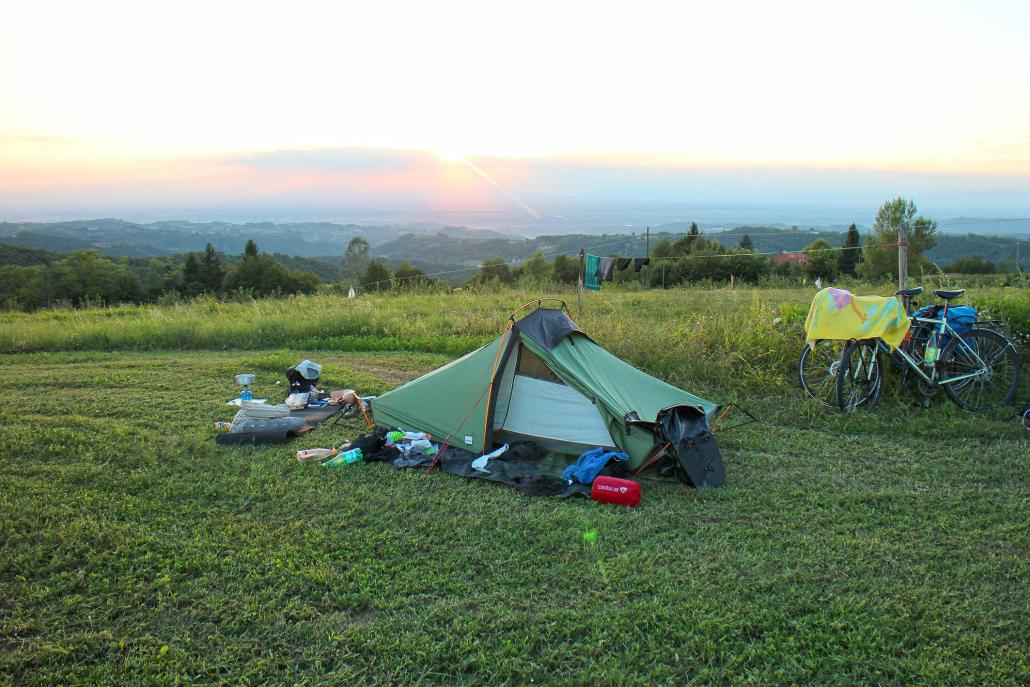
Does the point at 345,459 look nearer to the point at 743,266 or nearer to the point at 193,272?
the point at 743,266

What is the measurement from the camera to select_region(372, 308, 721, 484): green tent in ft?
17.6

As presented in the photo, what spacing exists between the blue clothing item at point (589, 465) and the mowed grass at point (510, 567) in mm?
306

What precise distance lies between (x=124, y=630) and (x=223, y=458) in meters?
2.28

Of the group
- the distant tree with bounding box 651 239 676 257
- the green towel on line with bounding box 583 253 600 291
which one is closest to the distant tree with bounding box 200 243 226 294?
the distant tree with bounding box 651 239 676 257

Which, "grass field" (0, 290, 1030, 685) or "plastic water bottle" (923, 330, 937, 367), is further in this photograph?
"plastic water bottle" (923, 330, 937, 367)

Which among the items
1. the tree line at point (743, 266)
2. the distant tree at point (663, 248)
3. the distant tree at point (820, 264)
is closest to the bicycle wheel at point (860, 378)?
the tree line at point (743, 266)

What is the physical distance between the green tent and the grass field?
58 centimetres

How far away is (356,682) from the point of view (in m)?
2.83

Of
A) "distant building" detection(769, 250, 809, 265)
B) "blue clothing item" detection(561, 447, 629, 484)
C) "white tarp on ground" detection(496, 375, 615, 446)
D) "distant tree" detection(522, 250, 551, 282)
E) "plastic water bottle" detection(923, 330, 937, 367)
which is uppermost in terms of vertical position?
"distant building" detection(769, 250, 809, 265)

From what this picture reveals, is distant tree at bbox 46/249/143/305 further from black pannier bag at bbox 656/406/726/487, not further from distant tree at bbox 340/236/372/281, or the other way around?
black pannier bag at bbox 656/406/726/487

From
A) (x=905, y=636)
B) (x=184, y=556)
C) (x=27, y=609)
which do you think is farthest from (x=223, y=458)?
(x=905, y=636)

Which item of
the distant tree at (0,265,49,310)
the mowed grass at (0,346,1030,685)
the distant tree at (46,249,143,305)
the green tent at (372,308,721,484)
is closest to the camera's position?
the mowed grass at (0,346,1030,685)

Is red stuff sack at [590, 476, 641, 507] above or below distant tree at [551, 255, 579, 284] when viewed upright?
below

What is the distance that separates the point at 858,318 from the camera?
6.27 metres
